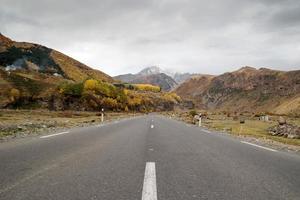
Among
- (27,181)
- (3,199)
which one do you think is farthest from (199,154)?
(3,199)

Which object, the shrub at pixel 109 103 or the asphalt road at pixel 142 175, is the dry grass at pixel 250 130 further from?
the shrub at pixel 109 103

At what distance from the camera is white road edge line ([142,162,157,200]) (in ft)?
14.7

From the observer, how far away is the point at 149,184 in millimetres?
5184

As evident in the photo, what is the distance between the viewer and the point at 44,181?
210 inches

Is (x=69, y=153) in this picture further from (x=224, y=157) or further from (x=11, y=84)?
(x=11, y=84)

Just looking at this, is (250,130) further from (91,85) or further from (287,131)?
(91,85)

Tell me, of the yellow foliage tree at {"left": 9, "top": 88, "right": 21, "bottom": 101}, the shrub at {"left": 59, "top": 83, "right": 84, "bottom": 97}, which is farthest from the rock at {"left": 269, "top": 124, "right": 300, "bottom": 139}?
the shrub at {"left": 59, "top": 83, "right": 84, "bottom": 97}

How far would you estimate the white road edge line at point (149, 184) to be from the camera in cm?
449

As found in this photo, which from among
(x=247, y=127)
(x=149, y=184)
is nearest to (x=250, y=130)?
(x=247, y=127)

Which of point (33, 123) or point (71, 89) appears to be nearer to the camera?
point (33, 123)

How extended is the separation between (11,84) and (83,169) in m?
88.3

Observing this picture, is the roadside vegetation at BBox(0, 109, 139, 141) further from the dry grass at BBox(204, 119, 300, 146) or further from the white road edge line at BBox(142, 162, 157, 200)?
the dry grass at BBox(204, 119, 300, 146)

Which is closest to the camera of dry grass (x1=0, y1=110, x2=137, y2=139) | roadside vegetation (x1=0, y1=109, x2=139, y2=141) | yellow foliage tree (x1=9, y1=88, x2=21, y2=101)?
roadside vegetation (x1=0, y1=109, x2=139, y2=141)

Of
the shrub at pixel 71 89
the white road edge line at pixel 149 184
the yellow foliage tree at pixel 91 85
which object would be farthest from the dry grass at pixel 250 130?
the yellow foliage tree at pixel 91 85
